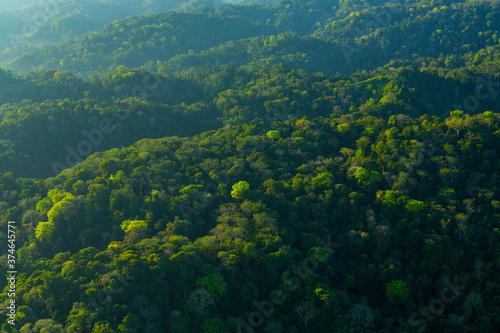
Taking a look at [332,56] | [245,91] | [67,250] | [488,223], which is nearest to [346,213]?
[488,223]

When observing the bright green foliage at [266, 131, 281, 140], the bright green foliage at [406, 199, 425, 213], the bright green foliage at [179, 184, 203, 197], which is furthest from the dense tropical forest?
the bright green foliage at [266, 131, 281, 140]

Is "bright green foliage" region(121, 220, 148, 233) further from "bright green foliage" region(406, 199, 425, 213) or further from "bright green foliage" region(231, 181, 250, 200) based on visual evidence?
"bright green foliage" region(406, 199, 425, 213)

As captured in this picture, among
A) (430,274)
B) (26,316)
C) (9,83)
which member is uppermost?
(9,83)

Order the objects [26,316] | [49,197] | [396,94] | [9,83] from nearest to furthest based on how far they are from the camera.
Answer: [26,316], [49,197], [396,94], [9,83]

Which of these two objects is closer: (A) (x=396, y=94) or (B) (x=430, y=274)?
(B) (x=430, y=274)

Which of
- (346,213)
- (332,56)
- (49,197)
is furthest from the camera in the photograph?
(332,56)

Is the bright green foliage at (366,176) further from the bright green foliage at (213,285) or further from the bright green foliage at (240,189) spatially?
the bright green foliage at (213,285)

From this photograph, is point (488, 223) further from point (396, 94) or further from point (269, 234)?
point (396, 94)

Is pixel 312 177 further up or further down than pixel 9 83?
further down
